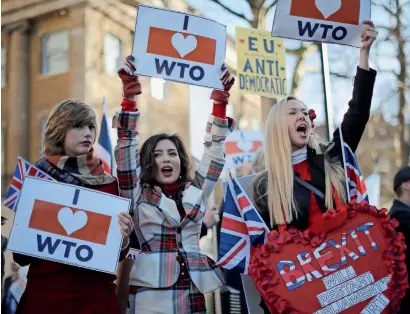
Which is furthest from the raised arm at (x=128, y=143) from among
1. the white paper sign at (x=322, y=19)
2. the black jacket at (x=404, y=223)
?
the black jacket at (x=404, y=223)

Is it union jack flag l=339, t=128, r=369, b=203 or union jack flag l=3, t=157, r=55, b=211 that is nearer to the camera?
union jack flag l=339, t=128, r=369, b=203

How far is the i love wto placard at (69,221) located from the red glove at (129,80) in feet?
1.84

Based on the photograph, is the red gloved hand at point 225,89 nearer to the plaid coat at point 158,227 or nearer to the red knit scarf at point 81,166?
the plaid coat at point 158,227

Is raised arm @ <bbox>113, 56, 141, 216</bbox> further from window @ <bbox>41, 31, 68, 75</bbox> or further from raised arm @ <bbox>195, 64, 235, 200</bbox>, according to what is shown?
window @ <bbox>41, 31, 68, 75</bbox>

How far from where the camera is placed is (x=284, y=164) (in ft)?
9.94

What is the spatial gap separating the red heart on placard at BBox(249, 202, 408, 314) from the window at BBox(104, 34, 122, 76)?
44.6 feet

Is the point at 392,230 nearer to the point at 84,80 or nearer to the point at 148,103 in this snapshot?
the point at 84,80

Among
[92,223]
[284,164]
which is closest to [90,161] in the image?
[92,223]

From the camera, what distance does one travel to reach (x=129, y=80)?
318cm

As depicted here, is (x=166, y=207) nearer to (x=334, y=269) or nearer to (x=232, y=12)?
(x=334, y=269)

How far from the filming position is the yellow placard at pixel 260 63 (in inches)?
221

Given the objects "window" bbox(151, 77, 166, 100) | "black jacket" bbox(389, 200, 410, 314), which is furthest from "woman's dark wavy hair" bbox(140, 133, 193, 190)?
"window" bbox(151, 77, 166, 100)

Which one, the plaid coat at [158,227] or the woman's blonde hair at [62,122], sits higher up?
the woman's blonde hair at [62,122]

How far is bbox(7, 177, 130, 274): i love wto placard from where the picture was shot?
2926mm
